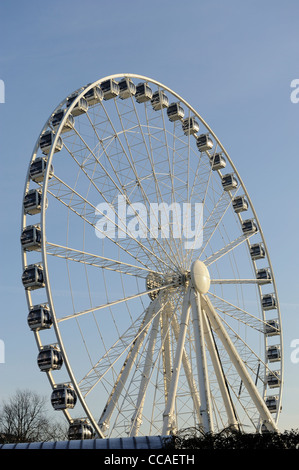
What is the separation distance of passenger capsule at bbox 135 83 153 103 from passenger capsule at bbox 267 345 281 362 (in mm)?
17035

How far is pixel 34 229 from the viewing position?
105ft

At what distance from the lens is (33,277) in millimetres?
30953

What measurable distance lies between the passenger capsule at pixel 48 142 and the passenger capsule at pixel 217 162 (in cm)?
1297

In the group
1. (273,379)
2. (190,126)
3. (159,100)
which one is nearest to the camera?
(159,100)

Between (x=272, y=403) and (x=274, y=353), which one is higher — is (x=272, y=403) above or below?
below

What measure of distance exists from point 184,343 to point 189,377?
2.72 metres

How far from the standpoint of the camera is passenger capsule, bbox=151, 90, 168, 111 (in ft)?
136

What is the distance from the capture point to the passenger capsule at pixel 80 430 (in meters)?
29.0

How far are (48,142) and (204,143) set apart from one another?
42.3 feet

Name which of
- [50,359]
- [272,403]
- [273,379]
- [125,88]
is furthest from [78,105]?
[272,403]

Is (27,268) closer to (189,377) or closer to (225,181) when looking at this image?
(189,377)

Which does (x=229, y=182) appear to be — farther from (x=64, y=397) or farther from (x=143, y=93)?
(x=64, y=397)

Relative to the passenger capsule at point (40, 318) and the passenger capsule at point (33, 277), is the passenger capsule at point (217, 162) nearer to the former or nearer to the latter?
the passenger capsule at point (33, 277)

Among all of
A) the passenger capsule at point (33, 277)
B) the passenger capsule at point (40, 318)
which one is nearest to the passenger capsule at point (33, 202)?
the passenger capsule at point (33, 277)
